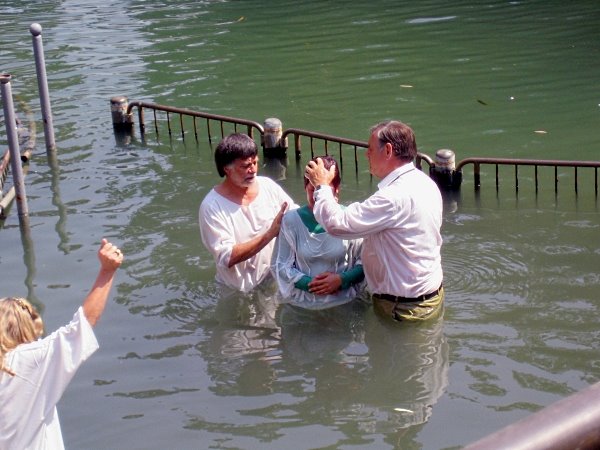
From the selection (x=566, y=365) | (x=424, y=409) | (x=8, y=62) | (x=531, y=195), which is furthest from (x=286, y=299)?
(x=8, y=62)

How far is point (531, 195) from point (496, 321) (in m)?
Result: 2.82

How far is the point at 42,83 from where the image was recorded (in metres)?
11.3

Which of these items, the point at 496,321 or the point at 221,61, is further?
the point at 221,61

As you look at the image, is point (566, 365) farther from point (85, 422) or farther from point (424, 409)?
point (85, 422)

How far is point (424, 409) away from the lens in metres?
6.15

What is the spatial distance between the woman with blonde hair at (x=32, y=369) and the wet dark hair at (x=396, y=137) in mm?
2654

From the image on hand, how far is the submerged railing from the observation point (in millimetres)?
9109

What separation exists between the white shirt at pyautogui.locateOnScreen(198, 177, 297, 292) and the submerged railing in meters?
2.31

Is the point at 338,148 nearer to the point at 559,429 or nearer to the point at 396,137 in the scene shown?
the point at 396,137

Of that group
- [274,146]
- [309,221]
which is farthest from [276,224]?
[274,146]

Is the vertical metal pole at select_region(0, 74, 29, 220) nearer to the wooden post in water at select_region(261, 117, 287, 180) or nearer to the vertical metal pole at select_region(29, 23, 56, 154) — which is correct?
the vertical metal pole at select_region(29, 23, 56, 154)

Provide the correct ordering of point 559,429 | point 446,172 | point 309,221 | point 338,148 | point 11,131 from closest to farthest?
1. point 559,429
2. point 309,221
3. point 11,131
4. point 446,172
5. point 338,148

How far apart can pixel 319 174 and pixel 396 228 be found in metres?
0.57

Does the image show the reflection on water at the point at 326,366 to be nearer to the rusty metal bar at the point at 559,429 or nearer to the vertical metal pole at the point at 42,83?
the rusty metal bar at the point at 559,429
